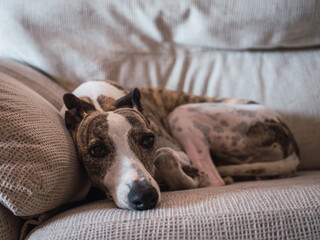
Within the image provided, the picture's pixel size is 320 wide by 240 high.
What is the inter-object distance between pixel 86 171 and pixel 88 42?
0.96 meters

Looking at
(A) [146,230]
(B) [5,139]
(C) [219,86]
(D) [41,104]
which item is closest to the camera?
(A) [146,230]

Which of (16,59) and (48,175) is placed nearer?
(48,175)

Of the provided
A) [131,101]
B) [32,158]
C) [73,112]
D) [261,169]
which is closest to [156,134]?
[131,101]

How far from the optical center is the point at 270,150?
1845mm

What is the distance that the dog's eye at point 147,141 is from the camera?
4.48ft

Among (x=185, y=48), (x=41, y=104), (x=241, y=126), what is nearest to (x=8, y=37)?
(x=41, y=104)

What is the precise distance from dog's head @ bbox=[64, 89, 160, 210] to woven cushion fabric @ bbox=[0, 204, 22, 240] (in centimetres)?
30

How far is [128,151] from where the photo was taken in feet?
4.24

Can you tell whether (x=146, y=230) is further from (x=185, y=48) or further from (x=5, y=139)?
(x=185, y=48)

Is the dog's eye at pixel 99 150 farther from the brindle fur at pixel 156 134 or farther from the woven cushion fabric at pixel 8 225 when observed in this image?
the woven cushion fabric at pixel 8 225

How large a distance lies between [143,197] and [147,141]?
0.31 meters

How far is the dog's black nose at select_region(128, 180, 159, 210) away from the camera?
1.11 metres

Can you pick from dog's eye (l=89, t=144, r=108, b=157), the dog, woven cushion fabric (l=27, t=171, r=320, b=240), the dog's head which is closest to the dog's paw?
the dog

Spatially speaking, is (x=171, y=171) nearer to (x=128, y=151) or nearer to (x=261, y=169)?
(x=128, y=151)
